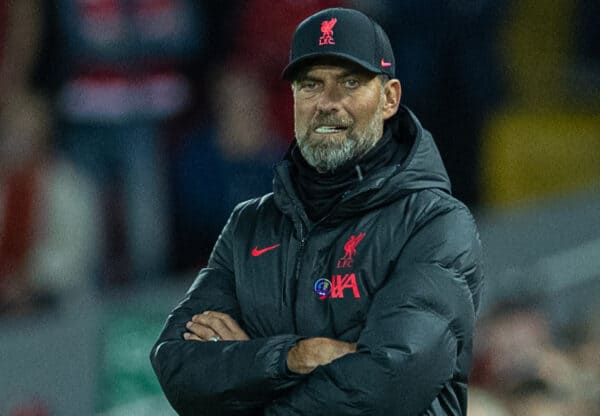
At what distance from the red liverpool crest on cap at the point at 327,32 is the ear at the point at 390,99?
171 mm

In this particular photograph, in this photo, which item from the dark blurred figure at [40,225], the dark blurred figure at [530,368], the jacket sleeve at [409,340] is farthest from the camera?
the dark blurred figure at [40,225]

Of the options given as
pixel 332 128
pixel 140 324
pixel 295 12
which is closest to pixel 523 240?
pixel 295 12

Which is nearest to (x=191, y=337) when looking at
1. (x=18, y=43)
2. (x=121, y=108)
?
(x=121, y=108)

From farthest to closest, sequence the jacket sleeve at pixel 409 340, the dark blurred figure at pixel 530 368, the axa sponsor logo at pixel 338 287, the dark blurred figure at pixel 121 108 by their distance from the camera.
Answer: the dark blurred figure at pixel 121 108, the dark blurred figure at pixel 530 368, the axa sponsor logo at pixel 338 287, the jacket sleeve at pixel 409 340

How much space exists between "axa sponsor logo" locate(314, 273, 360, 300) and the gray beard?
24cm

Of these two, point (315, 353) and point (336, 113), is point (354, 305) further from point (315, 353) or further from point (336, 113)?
point (336, 113)

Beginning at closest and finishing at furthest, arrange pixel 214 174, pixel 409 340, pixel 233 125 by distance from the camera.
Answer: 1. pixel 409 340
2. pixel 214 174
3. pixel 233 125

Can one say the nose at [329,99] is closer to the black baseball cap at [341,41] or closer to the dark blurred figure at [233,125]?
the black baseball cap at [341,41]

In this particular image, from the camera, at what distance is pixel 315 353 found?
232 cm

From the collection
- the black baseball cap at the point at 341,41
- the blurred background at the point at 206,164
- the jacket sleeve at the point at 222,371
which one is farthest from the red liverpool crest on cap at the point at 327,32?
the blurred background at the point at 206,164

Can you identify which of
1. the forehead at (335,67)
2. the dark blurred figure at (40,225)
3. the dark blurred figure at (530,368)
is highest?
the forehead at (335,67)

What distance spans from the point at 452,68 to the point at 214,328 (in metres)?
3.68

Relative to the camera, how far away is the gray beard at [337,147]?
2486 millimetres

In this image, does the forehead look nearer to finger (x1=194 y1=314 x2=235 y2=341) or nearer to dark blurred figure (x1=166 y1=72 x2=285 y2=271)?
finger (x1=194 y1=314 x2=235 y2=341)
